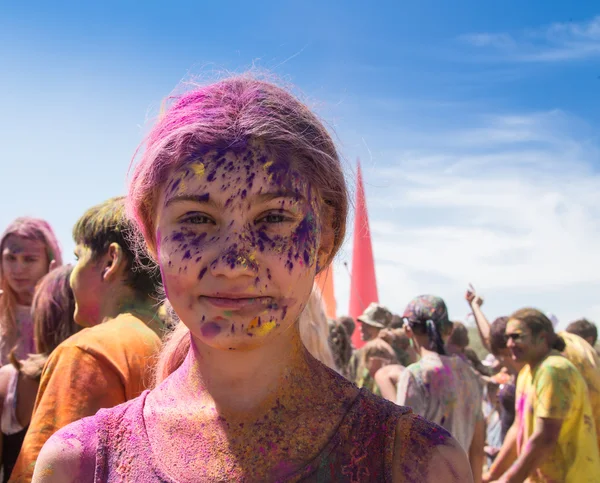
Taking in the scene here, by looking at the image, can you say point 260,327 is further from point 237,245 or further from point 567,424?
point 567,424

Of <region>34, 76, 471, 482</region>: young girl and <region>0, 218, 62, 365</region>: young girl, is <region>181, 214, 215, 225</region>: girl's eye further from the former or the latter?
<region>0, 218, 62, 365</region>: young girl

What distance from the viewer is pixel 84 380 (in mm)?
2371

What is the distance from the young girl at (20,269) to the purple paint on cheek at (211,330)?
4.00 metres

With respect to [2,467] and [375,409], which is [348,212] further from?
[2,467]

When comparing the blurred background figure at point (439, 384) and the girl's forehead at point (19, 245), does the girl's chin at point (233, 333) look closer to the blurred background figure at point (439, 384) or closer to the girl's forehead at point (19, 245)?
the blurred background figure at point (439, 384)

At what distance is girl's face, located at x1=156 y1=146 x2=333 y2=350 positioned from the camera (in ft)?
4.68

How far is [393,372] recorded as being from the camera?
578cm

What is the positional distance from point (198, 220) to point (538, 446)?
138 inches

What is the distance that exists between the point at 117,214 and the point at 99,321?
47 cm

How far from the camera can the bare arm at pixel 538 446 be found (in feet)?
13.9

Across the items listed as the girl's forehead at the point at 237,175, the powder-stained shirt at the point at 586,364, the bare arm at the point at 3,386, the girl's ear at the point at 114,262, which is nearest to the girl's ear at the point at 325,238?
the girl's forehead at the point at 237,175

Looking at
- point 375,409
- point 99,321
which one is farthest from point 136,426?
point 99,321

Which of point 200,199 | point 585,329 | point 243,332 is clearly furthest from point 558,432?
point 585,329

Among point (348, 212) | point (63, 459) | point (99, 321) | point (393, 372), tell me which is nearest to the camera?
point (63, 459)
